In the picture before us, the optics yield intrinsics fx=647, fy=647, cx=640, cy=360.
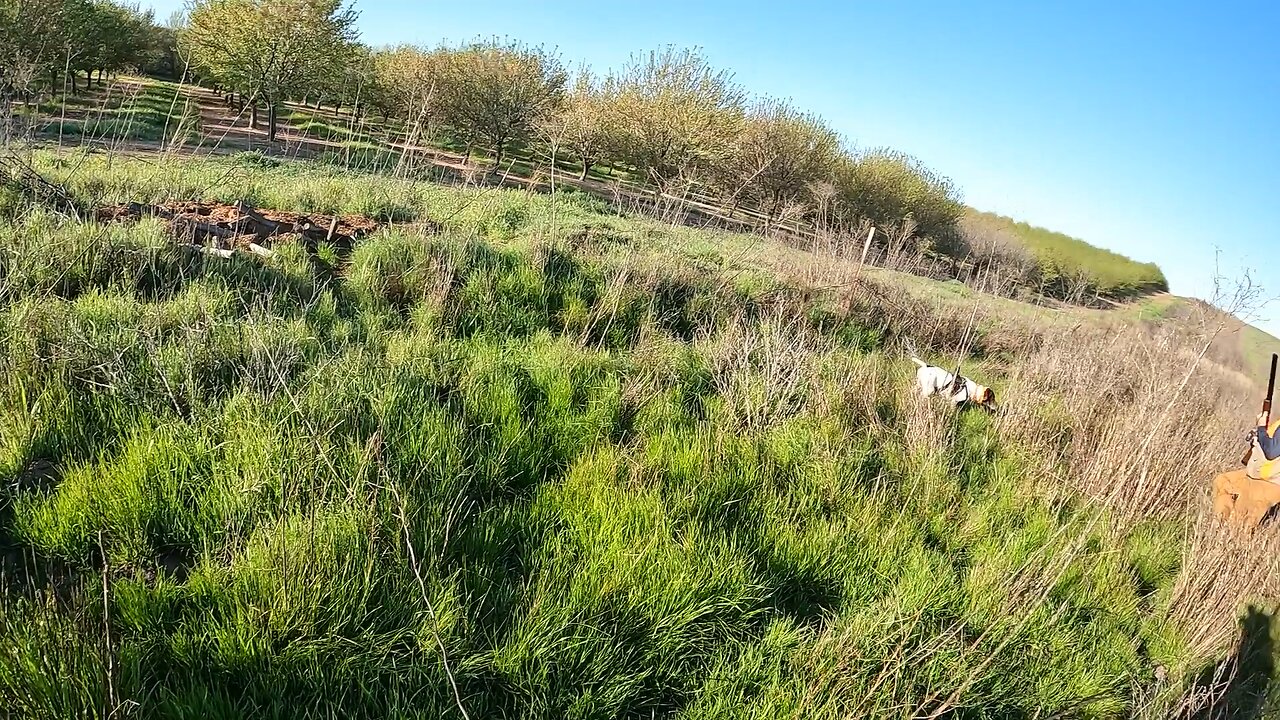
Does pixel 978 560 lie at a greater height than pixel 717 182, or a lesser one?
lesser

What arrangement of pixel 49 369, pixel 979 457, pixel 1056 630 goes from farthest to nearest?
pixel 979 457
pixel 49 369
pixel 1056 630

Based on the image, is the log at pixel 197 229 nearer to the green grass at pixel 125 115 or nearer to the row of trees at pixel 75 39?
the green grass at pixel 125 115

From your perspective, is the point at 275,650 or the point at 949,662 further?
the point at 949,662

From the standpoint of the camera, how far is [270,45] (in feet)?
73.8

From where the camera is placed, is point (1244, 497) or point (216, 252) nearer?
point (1244, 497)

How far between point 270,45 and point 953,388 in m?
25.4

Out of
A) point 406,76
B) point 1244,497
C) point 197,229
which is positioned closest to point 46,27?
point 406,76

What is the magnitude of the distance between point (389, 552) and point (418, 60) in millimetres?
32290

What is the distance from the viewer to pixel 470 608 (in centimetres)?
235

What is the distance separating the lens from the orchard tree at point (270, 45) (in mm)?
22438

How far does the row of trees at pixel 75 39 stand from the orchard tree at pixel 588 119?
45.2 feet

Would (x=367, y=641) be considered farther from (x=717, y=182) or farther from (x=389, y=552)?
(x=717, y=182)

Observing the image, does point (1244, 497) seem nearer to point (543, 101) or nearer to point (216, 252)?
point (216, 252)

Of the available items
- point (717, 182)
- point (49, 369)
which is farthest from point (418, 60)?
point (49, 369)
